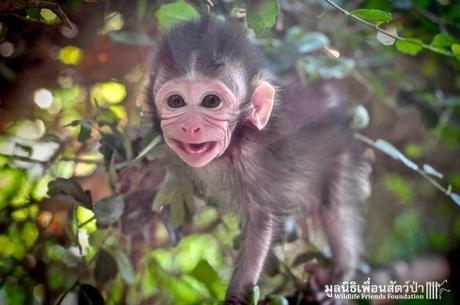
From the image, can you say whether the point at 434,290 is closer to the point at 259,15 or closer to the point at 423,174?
the point at 423,174

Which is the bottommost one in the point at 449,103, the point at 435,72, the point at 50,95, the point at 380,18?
the point at 449,103

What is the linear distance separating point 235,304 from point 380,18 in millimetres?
458

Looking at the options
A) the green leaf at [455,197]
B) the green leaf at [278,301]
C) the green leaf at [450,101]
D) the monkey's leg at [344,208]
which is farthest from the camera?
the green leaf at [450,101]

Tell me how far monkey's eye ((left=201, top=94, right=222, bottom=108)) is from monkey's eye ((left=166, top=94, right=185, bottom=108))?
0.09 ft

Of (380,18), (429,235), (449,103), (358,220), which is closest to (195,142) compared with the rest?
(380,18)

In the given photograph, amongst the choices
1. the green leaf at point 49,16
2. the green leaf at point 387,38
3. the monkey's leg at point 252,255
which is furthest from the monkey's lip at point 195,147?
the green leaf at point 387,38

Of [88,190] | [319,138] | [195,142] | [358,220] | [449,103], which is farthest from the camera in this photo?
[449,103]

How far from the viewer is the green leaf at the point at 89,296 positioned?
0.81 m

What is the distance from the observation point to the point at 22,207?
84cm

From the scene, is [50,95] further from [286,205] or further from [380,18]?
[380,18]

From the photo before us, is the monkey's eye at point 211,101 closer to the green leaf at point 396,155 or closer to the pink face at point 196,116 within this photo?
the pink face at point 196,116

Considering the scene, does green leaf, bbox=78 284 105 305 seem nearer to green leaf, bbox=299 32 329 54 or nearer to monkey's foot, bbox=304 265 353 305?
monkey's foot, bbox=304 265 353 305

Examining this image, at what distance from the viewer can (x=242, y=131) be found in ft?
2.48

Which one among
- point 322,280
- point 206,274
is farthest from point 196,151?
point 322,280
